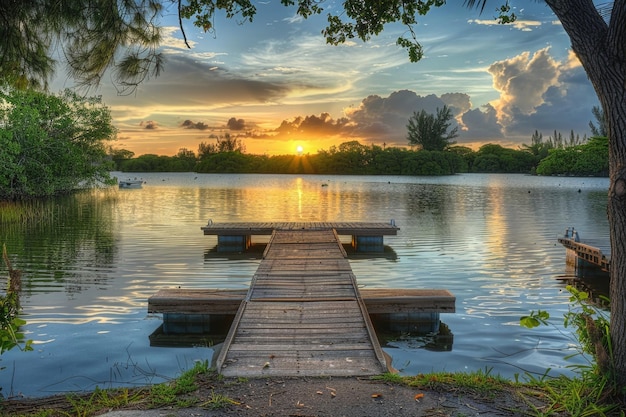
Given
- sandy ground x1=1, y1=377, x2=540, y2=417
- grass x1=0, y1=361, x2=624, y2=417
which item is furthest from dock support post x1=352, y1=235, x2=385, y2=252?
sandy ground x1=1, y1=377, x2=540, y2=417

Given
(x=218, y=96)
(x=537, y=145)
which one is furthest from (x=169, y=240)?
(x=537, y=145)

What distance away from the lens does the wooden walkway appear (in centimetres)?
617

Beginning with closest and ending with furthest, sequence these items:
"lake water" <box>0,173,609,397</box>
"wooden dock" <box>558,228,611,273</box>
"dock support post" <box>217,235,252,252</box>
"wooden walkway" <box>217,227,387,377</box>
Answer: "wooden walkway" <box>217,227,387,377</box> < "lake water" <box>0,173,609,397</box> < "wooden dock" <box>558,228,611,273</box> < "dock support post" <box>217,235,252,252</box>

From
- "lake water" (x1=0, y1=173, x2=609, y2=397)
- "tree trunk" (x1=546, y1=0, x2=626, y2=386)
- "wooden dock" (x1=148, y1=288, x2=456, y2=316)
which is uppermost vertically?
"tree trunk" (x1=546, y1=0, x2=626, y2=386)

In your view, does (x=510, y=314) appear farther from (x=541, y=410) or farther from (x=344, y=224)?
(x=344, y=224)

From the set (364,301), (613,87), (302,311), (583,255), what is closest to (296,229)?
(583,255)

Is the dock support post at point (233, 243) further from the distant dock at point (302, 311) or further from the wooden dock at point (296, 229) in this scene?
the distant dock at point (302, 311)

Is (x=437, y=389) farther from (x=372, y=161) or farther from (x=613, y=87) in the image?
(x=372, y=161)

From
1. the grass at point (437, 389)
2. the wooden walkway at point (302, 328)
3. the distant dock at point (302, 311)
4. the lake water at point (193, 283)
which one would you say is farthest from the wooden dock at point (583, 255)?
the grass at point (437, 389)

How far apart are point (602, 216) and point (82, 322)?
31.4m

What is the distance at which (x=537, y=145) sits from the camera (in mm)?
149625

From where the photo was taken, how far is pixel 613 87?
471 centimetres

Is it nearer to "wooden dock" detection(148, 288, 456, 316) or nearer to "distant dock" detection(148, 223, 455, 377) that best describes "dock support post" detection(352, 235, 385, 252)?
"distant dock" detection(148, 223, 455, 377)

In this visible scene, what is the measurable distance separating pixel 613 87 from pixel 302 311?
564cm
